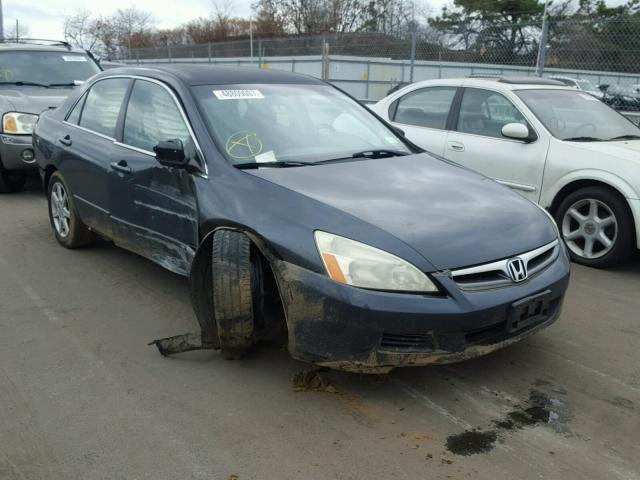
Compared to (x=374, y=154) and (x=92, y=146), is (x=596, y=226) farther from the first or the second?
(x=92, y=146)

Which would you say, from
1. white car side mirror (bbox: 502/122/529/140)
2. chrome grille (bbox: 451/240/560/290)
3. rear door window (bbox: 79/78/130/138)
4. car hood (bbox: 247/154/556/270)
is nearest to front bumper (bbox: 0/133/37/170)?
rear door window (bbox: 79/78/130/138)

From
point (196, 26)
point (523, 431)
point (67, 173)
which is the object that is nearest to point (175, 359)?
point (523, 431)

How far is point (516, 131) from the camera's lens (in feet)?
18.8

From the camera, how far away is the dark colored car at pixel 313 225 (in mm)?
2863

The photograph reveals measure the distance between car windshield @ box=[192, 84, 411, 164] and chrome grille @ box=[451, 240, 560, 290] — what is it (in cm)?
130

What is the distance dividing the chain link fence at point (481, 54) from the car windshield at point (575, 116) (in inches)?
175

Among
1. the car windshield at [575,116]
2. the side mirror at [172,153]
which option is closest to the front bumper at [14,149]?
the side mirror at [172,153]

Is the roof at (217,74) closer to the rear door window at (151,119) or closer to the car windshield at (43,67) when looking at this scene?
the rear door window at (151,119)

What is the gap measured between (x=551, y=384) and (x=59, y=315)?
3101 mm

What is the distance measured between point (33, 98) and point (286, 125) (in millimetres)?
5253

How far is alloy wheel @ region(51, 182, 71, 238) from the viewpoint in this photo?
5.57 meters

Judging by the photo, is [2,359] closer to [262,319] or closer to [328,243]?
[262,319]

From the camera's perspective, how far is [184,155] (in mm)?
3668

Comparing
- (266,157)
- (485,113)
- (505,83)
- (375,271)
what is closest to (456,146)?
(485,113)
